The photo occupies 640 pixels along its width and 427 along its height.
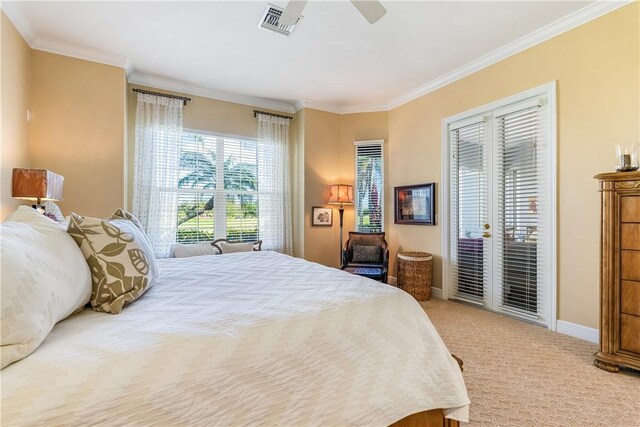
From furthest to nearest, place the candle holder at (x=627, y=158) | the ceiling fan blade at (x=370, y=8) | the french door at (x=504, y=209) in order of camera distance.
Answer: the french door at (x=504, y=209)
the candle holder at (x=627, y=158)
the ceiling fan blade at (x=370, y=8)

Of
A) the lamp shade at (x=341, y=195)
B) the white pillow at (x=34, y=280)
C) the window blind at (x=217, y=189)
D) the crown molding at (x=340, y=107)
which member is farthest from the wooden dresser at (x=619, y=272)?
the window blind at (x=217, y=189)

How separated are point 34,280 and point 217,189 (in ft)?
12.0

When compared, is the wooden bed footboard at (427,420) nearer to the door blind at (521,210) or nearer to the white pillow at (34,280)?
the white pillow at (34,280)

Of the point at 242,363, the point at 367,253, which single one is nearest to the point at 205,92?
the point at 367,253

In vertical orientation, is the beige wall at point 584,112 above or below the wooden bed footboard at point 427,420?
above

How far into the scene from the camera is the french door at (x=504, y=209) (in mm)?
2949

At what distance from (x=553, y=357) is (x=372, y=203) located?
307 cm

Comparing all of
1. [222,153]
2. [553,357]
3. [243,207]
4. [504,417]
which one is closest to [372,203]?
[243,207]

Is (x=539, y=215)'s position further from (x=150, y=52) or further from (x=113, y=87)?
(x=113, y=87)

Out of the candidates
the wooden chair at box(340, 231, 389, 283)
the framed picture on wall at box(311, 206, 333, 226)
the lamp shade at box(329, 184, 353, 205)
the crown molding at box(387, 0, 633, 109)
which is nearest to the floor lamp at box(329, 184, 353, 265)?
the lamp shade at box(329, 184, 353, 205)

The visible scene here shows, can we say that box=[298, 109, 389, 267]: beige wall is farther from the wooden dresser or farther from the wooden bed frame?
the wooden bed frame

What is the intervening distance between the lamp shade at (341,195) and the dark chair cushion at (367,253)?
764mm

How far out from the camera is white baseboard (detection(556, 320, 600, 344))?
8.33 feet

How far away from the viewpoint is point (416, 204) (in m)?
4.29
